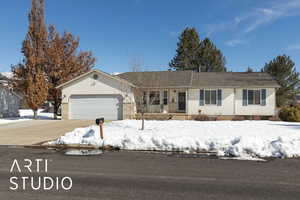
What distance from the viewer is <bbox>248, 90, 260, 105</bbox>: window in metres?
19.2

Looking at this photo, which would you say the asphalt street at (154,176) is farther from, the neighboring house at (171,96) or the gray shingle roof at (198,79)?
the gray shingle roof at (198,79)

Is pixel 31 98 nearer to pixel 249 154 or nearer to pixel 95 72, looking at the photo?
pixel 95 72

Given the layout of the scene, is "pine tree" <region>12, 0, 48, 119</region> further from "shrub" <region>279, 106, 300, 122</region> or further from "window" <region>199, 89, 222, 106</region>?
"shrub" <region>279, 106, 300, 122</region>

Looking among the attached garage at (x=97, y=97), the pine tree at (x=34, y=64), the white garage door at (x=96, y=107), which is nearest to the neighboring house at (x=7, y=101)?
the pine tree at (x=34, y=64)

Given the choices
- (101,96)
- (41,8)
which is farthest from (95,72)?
(41,8)

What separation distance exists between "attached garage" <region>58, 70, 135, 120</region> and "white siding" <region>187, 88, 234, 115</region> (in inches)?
228

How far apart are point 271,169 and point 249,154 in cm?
156

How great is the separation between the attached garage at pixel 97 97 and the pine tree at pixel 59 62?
291cm

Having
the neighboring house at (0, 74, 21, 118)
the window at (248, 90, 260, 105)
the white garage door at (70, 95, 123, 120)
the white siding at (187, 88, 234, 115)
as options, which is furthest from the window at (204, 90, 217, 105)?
the neighboring house at (0, 74, 21, 118)

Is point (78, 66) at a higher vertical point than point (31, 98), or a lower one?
higher

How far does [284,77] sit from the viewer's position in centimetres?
3127

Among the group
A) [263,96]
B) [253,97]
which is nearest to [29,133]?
[253,97]

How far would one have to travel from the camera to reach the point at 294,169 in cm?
586

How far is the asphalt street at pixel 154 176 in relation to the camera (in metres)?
4.20
